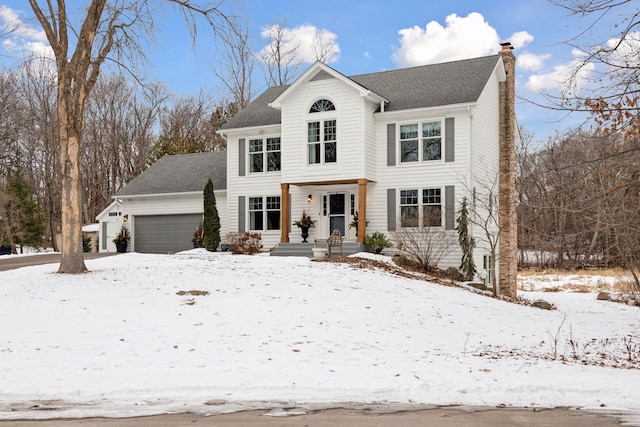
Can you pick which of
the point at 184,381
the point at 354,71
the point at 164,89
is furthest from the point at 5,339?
the point at 164,89

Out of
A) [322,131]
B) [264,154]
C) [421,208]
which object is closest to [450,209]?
[421,208]

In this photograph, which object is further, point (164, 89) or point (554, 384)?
point (164, 89)

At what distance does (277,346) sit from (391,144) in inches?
538

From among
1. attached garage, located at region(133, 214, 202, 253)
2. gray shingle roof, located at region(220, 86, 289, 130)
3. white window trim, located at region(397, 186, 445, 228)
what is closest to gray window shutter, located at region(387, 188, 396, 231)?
white window trim, located at region(397, 186, 445, 228)

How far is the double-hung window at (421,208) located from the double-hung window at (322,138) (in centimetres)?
290

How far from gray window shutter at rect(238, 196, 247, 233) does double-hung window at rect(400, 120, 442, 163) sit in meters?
6.66

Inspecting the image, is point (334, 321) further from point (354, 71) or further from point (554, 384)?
point (354, 71)

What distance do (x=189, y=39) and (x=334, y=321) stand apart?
8.74 meters

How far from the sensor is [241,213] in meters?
23.6

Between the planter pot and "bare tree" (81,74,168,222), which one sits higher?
"bare tree" (81,74,168,222)

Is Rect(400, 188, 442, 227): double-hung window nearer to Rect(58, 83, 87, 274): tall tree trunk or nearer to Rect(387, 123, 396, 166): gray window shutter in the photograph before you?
Rect(387, 123, 396, 166): gray window shutter

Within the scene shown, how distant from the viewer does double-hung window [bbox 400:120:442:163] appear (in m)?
20.3

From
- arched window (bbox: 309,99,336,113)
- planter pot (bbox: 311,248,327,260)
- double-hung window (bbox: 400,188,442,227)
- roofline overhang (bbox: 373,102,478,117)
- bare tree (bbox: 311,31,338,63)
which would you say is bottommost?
planter pot (bbox: 311,248,327,260)

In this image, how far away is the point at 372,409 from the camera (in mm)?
5988
